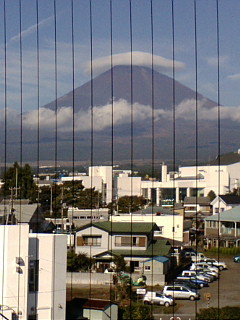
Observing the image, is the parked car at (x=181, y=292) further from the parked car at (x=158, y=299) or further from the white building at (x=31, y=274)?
the white building at (x=31, y=274)

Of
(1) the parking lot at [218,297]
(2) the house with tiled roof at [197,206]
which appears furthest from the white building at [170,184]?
(1) the parking lot at [218,297]

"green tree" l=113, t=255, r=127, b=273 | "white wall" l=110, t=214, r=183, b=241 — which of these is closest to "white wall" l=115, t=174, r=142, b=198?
"white wall" l=110, t=214, r=183, b=241

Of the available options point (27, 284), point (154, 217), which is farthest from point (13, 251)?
point (154, 217)

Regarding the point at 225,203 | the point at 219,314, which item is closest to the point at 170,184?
the point at 225,203

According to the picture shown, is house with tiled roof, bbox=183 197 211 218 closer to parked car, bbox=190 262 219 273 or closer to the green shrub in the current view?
parked car, bbox=190 262 219 273

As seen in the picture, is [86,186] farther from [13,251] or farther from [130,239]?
[13,251]
